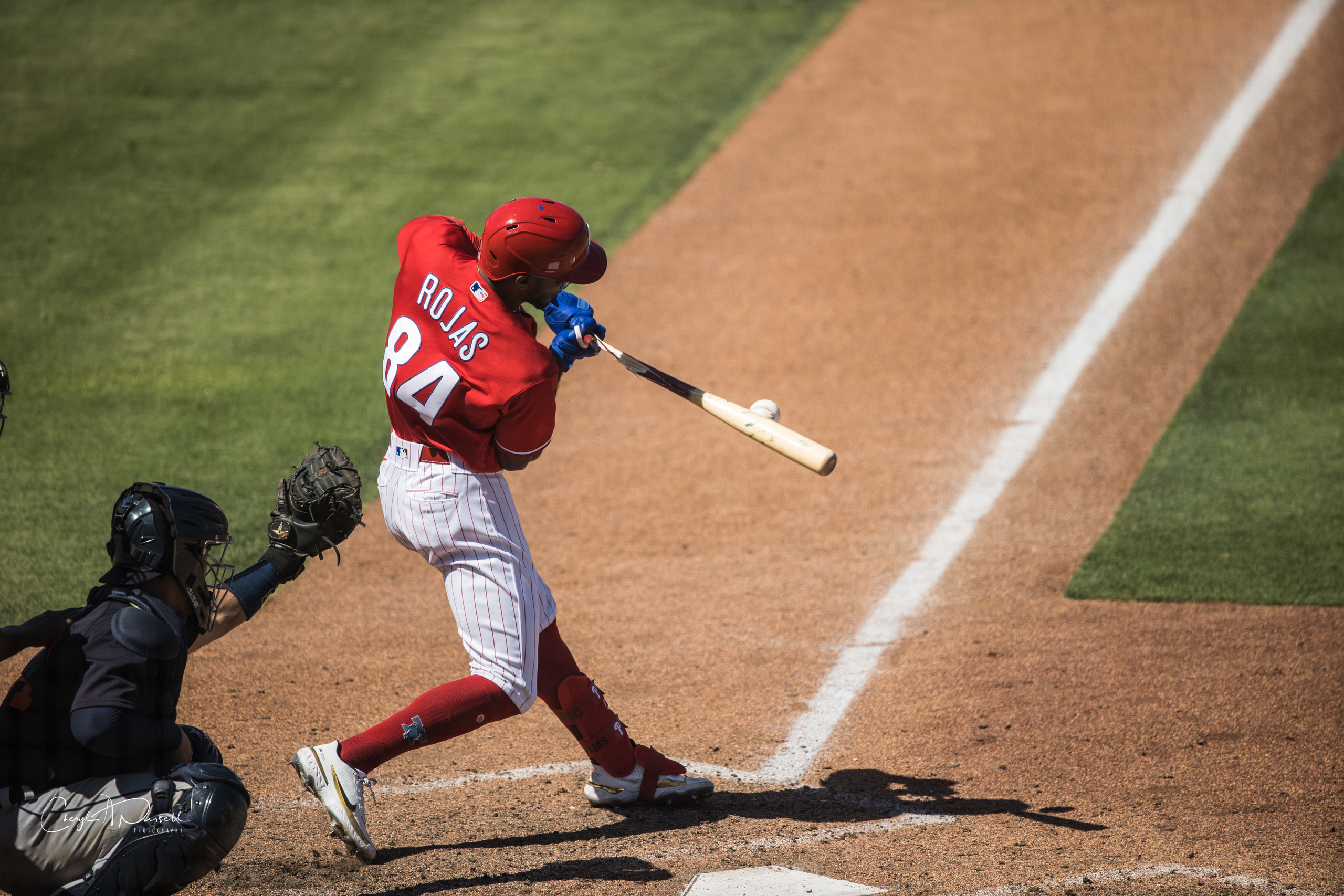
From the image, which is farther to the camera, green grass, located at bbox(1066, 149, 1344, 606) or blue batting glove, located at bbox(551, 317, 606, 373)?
green grass, located at bbox(1066, 149, 1344, 606)

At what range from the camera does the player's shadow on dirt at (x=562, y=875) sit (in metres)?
3.22

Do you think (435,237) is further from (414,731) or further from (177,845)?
(177,845)

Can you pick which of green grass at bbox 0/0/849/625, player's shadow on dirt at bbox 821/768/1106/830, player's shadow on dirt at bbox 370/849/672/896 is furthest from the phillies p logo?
green grass at bbox 0/0/849/625

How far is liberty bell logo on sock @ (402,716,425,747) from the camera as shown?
10.7 ft

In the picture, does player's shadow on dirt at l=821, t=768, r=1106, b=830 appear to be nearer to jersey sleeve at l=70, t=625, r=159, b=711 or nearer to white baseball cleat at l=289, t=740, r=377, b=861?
white baseball cleat at l=289, t=740, r=377, b=861

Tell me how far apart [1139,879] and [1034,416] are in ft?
12.4

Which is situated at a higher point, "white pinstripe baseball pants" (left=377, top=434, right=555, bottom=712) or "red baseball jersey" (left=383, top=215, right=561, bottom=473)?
"red baseball jersey" (left=383, top=215, right=561, bottom=473)

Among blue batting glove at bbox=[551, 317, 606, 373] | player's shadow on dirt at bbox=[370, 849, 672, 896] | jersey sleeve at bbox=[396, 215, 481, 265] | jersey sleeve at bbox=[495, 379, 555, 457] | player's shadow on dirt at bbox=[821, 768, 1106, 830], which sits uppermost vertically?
jersey sleeve at bbox=[396, 215, 481, 265]

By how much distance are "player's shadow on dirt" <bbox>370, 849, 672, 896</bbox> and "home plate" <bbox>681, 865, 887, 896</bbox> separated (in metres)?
0.14

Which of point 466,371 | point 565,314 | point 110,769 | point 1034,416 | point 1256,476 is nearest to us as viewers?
point 110,769

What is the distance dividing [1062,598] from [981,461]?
1335mm

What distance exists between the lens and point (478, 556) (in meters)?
3.29

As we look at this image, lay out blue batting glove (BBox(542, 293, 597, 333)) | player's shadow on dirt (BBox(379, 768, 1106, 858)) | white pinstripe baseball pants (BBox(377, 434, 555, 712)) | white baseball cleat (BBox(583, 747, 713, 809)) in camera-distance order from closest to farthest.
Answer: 1. white pinstripe baseball pants (BBox(377, 434, 555, 712))
2. blue batting glove (BBox(542, 293, 597, 333))
3. player's shadow on dirt (BBox(379, 768, 1106, 858))
4. white baseball cleat (BBox(583, 747, 713, 809))

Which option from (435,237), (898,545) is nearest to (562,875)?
(435,237)
